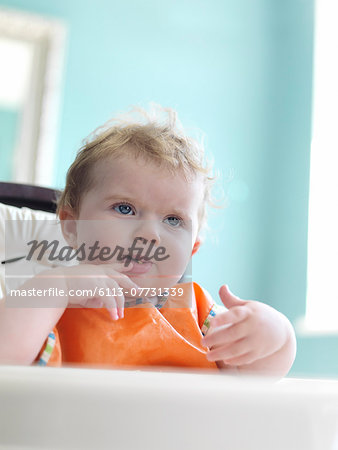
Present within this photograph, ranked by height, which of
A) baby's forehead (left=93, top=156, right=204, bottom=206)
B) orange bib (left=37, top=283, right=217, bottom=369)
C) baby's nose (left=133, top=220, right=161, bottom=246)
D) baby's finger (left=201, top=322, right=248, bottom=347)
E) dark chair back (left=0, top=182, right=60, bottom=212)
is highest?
dark chair back (left=0, top=182, right=60, bottom=212)

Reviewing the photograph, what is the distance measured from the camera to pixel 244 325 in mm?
477

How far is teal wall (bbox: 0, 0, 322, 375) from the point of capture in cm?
258

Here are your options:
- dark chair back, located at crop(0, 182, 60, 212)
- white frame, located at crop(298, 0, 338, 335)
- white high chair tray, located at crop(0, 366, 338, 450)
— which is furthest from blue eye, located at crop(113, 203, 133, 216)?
white frame, located at crop(298, 0, 338, 335)

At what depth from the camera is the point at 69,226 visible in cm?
74

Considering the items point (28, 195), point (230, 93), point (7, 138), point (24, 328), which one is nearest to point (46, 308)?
point (24, 328)

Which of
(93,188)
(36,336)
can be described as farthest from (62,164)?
(36,336)

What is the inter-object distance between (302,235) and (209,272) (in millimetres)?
511

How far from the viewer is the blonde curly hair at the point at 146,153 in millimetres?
689

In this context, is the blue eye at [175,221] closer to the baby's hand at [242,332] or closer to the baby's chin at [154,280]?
the baby's chin at [154,280]

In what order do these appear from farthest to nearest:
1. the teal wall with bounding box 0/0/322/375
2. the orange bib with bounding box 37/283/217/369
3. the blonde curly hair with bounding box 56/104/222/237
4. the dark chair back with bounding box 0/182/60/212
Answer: the teal wall with bounding box 0/0/322/375, the dark chair back with bounding box 0/182/60/212, the blonde curly hair with bounding box 56/104/222/237, the orange bib with bounding box 37/283/217/369

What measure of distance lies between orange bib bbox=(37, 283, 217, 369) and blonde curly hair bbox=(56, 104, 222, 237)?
19 cm

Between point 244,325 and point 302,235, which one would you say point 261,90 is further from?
point 244,325

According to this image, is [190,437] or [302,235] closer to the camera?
[190,437]

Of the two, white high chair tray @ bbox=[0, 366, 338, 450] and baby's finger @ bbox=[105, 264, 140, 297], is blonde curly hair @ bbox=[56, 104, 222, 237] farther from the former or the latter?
white high chair tray @ bbox=[0, 366, 338, 450]
